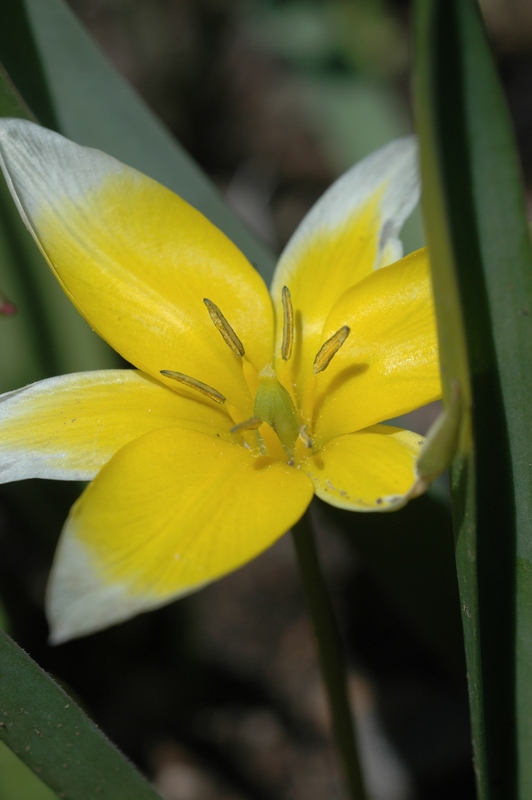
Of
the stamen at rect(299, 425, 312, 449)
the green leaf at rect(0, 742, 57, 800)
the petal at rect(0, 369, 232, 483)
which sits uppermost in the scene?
the petal at rect(0, 369, 232, 483)

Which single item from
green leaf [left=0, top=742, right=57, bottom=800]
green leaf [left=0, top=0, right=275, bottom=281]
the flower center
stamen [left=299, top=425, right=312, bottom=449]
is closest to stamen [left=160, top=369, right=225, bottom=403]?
the flower center

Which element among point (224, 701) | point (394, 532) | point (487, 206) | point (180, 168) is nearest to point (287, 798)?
point (224, 701)

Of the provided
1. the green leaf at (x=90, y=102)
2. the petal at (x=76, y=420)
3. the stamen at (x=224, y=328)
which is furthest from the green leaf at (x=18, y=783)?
the green leaf at (x=90, y=102)

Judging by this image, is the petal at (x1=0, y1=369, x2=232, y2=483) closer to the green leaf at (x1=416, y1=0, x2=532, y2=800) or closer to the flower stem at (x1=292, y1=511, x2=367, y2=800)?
the flower stem at (x1=292, y1=511, x2=367, y2=800)

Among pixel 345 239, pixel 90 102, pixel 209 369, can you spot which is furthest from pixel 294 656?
pixel 90 102

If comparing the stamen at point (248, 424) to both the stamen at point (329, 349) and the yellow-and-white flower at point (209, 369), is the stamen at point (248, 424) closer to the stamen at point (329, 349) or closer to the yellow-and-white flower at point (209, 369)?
the yellow-and-white flower at point (209, 369)

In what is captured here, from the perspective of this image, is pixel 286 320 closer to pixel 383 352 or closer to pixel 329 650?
pixel 383 352

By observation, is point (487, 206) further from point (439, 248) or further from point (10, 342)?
point (10, 342)

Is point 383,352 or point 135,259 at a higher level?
point 135,259

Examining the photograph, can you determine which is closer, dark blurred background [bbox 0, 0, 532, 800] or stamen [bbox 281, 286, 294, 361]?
stamen [bbox 281, 286, 294, 361]
